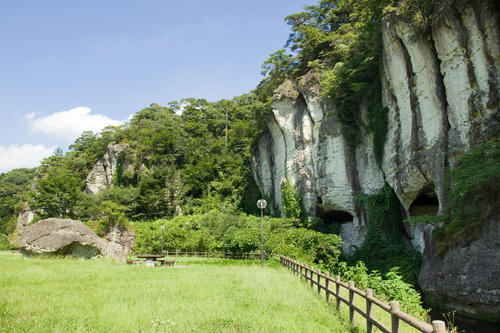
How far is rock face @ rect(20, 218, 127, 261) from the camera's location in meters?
16.8

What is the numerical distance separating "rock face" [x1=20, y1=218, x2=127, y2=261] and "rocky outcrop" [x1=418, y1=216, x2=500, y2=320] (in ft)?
55.1

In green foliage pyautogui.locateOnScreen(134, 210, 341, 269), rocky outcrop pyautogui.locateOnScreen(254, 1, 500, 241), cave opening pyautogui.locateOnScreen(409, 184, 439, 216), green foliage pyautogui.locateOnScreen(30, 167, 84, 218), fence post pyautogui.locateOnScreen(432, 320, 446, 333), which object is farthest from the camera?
green foliage pyautogui.locateOnScreen(30, 167, 84, 218)

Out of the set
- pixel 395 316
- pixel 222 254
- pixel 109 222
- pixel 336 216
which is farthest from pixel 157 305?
pixel 109 222

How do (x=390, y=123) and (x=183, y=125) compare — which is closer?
(x=390, y=123)

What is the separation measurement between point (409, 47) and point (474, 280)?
11408 mm

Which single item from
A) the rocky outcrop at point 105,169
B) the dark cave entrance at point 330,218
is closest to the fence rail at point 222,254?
the dark cave entrance at point 330,218

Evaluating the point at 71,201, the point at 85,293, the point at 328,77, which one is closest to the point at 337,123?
the point at 328,77

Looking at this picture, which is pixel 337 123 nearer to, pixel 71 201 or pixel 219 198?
pixel 219 198

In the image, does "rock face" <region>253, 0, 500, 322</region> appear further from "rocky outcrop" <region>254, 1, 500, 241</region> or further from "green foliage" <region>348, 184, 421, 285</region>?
"green foliage" <region>348, 184, 421, 285</region>

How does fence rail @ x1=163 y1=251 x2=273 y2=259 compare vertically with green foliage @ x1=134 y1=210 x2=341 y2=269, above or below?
below

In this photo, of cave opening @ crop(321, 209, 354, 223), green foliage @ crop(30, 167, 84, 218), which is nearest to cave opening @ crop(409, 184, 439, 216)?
cave opening @ crop(321, 209, 354, 223)

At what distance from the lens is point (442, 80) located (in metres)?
15.0

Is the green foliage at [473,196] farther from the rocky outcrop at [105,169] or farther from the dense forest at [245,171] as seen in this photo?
the rocky outcrop at [105,169]

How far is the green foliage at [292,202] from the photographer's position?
2745 cm
